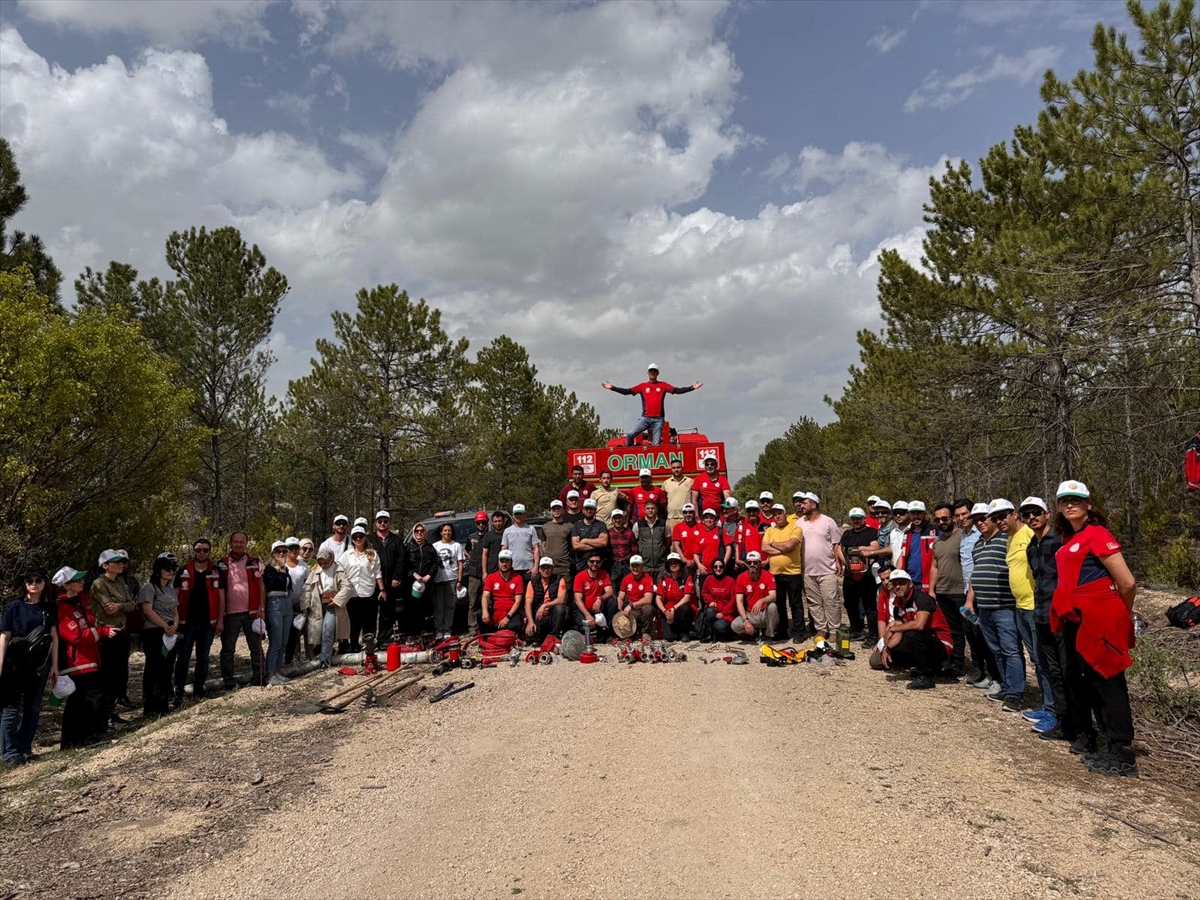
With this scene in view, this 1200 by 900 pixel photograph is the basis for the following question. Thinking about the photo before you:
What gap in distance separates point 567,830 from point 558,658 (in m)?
4.64

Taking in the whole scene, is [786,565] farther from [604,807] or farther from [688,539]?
[604,807]

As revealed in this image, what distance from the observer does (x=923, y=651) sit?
7.60 meters

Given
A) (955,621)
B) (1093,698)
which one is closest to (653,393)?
(955,621)

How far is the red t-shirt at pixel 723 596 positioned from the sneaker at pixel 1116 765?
15.9ft

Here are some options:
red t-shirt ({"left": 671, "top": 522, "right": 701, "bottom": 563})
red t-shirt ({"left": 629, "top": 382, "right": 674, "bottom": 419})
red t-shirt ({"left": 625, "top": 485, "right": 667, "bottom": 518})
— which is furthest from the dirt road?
red t-shirt ({"left": 629, "top": 382, "right": 674, "bottom": 419})

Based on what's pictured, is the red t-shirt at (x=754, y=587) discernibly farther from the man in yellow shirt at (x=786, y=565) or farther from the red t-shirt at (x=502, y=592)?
the red t-shirt at (x=502, y=592)

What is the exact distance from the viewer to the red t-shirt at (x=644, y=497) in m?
10.8

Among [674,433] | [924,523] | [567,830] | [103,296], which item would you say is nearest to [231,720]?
[567,830]

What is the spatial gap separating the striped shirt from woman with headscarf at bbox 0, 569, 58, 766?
8.34 m

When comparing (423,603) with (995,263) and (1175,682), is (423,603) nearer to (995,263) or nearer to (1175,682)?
(1175,682)

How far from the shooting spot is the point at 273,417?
75.7ft

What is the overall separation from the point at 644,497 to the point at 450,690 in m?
4.45

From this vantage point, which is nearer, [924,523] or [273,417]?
[924,523]

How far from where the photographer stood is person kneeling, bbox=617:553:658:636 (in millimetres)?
9672
